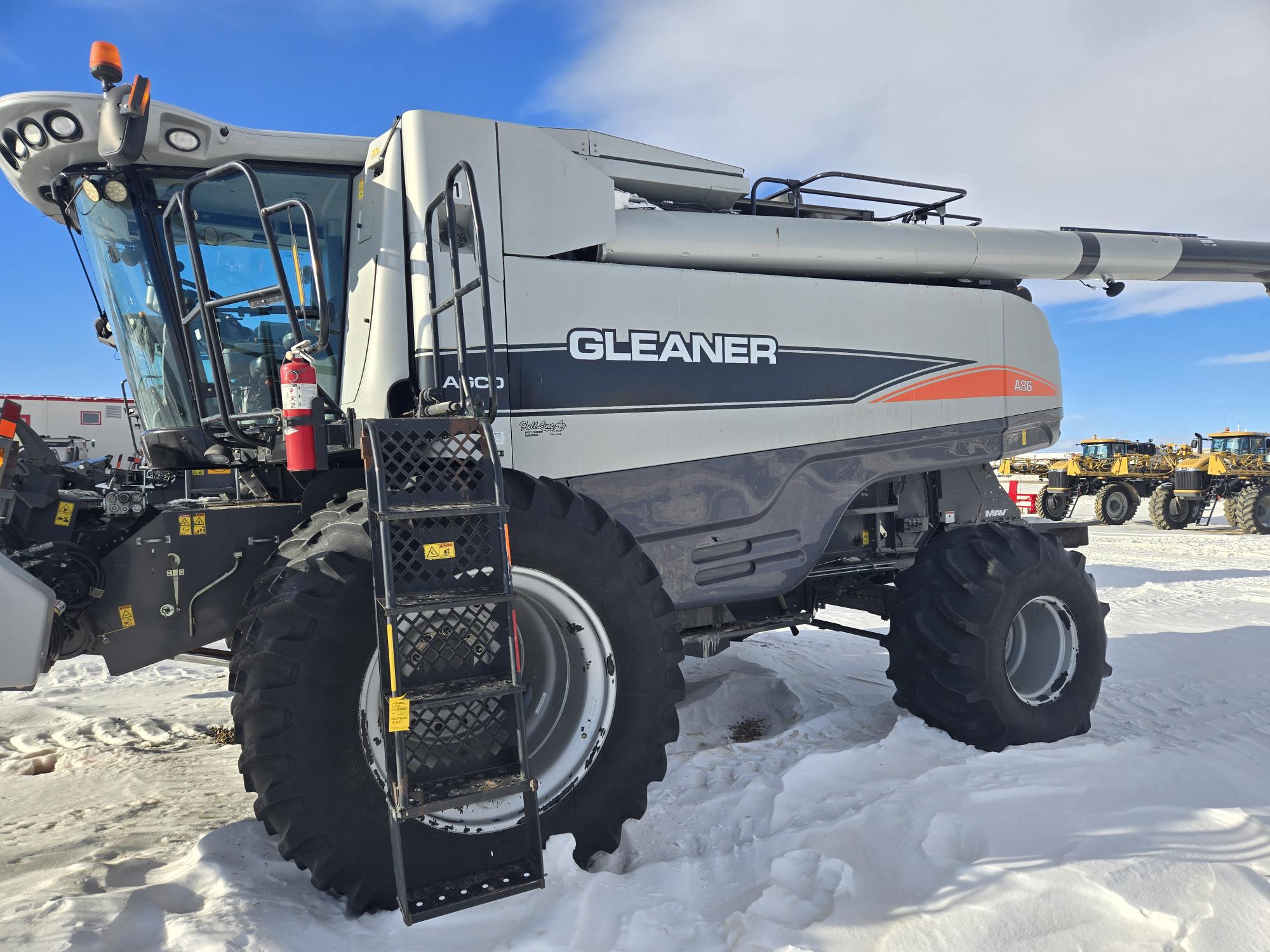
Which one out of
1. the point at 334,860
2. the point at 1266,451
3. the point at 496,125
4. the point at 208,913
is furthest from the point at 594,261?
the point at 1266,451

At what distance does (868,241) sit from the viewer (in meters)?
4.96

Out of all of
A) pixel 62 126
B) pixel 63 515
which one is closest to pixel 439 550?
pixel 63 515

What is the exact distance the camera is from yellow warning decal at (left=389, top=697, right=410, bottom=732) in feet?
8.82

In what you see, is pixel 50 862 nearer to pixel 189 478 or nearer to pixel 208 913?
pixel 208 913

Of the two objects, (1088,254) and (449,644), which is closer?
(449,644)

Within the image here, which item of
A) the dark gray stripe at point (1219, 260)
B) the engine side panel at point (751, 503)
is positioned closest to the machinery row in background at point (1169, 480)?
the dark gray stripe at point (1219, 260)

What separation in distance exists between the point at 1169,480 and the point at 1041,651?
21.0 m

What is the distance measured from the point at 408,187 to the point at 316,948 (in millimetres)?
3009

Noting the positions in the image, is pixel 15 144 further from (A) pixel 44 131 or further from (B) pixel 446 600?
(B) pixel 446 600

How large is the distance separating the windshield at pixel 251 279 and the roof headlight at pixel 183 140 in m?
0.16

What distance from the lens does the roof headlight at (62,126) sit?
142 inches

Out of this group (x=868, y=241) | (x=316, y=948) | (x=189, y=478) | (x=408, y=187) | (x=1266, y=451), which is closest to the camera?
(x=316, y=948)

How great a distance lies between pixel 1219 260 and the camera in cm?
624

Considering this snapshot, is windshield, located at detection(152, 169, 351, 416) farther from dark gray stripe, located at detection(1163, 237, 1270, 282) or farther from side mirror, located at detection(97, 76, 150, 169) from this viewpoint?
dark gray stripe, located at detection(1163, 237, 1270, 282)
